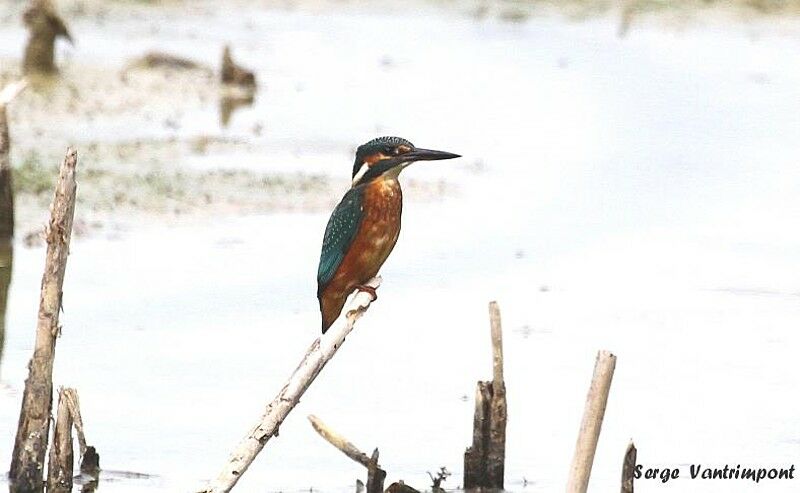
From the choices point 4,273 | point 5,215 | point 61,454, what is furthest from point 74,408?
point 5,215

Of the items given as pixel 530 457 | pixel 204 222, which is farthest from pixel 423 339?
pixel 204 222

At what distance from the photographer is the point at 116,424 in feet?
31.2

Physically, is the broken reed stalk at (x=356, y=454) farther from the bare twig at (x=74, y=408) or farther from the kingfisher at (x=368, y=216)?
the bare twig at (x=74, y=408)

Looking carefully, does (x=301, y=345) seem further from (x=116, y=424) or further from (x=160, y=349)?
(x=116, y=424)

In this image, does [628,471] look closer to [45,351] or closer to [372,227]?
[372,227]

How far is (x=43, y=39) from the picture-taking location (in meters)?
18.5

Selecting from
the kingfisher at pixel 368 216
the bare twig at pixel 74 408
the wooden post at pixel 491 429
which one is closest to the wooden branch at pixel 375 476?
the wooden post at pixel 491 429

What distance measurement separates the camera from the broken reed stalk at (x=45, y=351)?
7.62 m

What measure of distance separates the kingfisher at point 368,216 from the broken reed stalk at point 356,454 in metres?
0.56

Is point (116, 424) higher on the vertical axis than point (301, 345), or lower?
lower

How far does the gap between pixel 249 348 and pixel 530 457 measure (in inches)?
98.1

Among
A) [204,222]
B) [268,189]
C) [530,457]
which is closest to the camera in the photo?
[530,457]

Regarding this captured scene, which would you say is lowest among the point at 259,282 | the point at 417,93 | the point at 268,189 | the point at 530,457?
the point at 530,457

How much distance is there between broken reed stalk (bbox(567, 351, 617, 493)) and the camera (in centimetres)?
675
